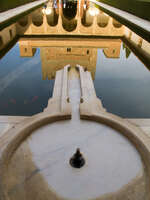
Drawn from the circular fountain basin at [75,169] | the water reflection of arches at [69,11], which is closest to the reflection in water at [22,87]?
the circular fountain basin at [75,169]

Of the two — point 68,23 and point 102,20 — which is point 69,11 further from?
point 102,20

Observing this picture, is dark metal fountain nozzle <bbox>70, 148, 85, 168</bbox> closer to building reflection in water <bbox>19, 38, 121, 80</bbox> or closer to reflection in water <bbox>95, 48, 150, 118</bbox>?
reflection in water <bbox>95, 48, 150, 118</bbox>

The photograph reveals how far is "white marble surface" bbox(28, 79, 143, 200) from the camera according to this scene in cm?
264

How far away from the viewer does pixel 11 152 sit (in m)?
3.04

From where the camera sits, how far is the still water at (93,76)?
5.30 m

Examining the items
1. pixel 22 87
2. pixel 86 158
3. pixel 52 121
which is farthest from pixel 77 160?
pixel 22 87

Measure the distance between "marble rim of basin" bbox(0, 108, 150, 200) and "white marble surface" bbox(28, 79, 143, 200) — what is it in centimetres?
11

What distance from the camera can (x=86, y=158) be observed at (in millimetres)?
3066

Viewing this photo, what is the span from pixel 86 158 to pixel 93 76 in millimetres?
4664

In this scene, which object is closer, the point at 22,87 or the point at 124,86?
the point at 22,87

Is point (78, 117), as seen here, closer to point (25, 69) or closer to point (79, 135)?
point (79, 135)

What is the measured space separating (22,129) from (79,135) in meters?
1.22

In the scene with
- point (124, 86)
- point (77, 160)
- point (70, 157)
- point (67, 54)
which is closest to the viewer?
point (77, 160)

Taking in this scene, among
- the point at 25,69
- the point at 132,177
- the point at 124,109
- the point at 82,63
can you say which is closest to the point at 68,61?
the point at 82,63
